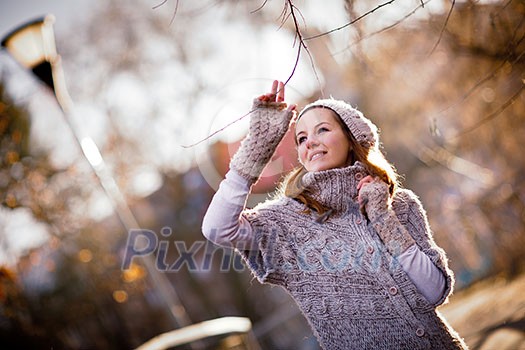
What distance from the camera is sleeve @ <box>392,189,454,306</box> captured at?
2295 millimetres

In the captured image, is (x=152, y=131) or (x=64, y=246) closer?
(x=64, y=246)

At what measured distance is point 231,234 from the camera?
2.18 meters

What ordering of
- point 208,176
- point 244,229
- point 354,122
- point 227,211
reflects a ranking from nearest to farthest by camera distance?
point 227,211 → point 244,229 → point 354,122 → point 208,176

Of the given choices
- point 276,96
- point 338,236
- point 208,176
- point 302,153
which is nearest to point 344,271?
point 338,236

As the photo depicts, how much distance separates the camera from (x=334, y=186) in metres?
2.38

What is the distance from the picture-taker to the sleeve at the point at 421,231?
2295mm

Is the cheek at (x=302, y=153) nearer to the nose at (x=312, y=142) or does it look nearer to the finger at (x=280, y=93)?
the nose at (x=312, y=142)

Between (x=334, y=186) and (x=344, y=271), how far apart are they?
384 mm

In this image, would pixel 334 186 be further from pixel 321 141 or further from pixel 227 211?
pixel 227 211

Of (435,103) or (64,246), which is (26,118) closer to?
(64,246)

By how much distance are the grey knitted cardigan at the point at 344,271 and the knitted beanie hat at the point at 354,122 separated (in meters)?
0.15

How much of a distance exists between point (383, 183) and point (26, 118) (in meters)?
7.81

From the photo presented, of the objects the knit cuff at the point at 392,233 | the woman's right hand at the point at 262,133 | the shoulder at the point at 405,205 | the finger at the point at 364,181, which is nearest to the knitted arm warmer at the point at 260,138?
the woman's right hand at the point at 262,133

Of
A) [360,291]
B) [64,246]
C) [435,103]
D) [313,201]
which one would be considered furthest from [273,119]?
[64,246]
